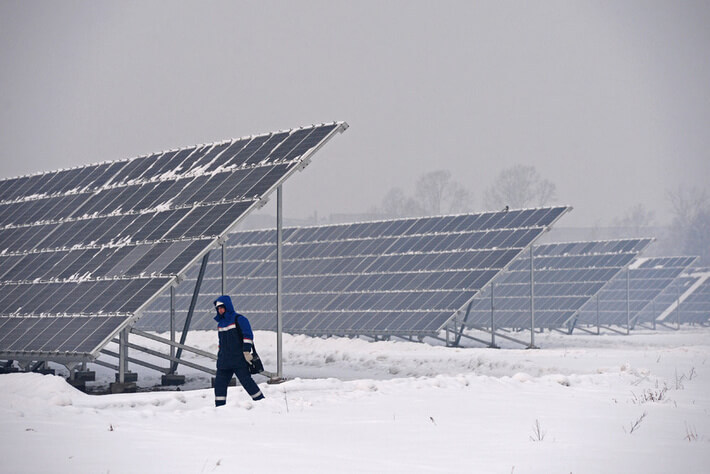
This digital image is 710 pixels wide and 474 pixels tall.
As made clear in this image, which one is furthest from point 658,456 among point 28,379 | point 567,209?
point 567,209

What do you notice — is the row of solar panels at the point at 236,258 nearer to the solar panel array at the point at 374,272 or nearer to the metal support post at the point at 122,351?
the solar panel array at the point at 374,272

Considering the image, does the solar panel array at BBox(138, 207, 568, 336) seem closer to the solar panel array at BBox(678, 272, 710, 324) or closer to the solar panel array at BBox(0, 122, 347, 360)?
the solar panel array at BBox(0, 122, 347, 360)

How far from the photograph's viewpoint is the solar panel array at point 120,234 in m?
17.7

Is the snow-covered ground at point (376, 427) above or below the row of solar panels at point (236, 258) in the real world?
below

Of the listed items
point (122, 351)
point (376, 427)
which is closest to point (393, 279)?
point (122, 351)

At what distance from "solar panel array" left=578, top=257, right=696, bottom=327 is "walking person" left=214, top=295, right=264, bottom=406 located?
39.6 meters

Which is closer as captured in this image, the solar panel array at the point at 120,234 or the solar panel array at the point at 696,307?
the solar panel array at the point at 120,234

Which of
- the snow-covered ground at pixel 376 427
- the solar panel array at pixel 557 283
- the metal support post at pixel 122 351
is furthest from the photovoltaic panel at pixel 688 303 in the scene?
the metal support post at pixel 122 351

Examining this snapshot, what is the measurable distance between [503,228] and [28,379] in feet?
71.6

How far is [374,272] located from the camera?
35.4 meters

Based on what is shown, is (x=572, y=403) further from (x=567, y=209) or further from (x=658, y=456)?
(x=567, y=209)

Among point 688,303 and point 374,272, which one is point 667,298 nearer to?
point 688,303

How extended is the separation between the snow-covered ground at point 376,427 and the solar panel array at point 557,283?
2474 cm

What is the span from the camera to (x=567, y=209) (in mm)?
33688
